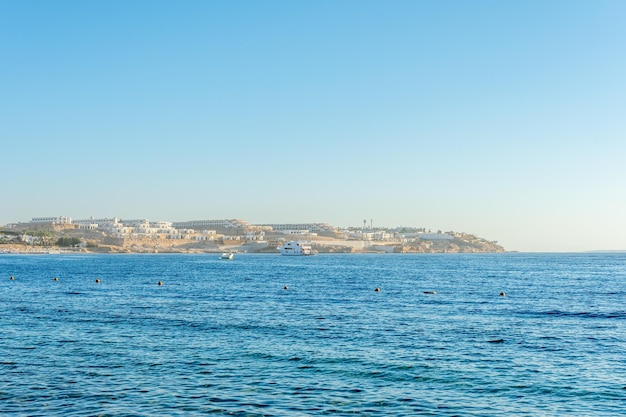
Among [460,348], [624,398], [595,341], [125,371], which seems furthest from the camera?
[595,341]

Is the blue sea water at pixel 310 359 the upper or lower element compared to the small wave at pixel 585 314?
lower

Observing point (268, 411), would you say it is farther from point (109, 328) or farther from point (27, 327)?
point (27, 327)

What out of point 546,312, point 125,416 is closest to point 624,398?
point 125,416

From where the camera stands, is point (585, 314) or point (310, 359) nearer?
point (310, 359)

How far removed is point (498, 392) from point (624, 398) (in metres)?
4.57

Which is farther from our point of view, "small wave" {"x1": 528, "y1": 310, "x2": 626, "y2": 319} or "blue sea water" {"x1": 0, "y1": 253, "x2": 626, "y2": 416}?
"small wave" {"x1": 528, "y1": 310, "x2": 626, "y2": 319}

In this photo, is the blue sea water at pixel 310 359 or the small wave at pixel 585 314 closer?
the blue sea water at pixel 310 359

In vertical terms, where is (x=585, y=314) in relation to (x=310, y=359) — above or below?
above

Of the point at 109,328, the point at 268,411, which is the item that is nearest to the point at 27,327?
the point at 109,328

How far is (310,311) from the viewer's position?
163 feet

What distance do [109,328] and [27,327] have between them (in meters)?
5.37

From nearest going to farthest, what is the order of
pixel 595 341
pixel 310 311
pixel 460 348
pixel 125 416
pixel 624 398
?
pixel 125 416
pixel 624 398
pixel 460 348
pixel 595 341
pixel 310 311

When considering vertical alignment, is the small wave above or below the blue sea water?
above

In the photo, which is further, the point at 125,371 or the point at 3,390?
the point at 125,371
